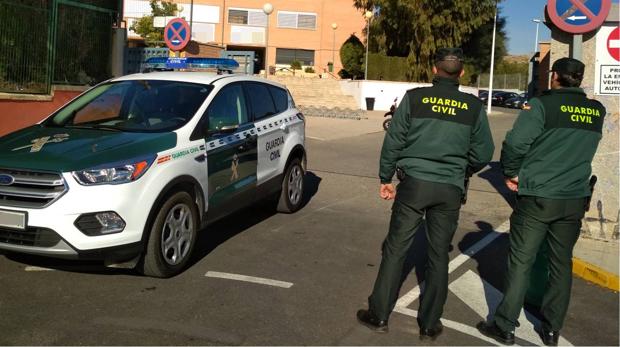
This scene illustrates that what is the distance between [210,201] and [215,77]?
1.44m

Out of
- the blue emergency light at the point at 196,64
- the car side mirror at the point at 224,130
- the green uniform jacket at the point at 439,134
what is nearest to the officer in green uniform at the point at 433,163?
the green uniform jacket at the point at 439,134

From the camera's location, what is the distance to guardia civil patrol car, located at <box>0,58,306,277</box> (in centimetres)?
441

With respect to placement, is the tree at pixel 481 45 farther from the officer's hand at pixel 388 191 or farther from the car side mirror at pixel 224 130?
the officer's hand at pixel 388 191

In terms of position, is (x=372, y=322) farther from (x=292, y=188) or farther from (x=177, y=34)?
(x=177, y=34)

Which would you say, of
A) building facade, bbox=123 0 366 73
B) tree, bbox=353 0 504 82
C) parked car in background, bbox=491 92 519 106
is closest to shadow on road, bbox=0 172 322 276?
tree, bbox=353 0 504 82

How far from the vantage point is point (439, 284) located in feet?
13.0

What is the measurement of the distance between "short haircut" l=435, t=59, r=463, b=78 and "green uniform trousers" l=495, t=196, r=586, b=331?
94cm

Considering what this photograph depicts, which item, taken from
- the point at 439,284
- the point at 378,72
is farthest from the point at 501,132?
the point at 439,284

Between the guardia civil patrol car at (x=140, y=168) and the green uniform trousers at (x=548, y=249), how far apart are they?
2637 mm

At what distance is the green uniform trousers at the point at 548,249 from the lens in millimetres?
3893

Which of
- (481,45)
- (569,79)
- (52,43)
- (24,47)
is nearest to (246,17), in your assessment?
(481,45)

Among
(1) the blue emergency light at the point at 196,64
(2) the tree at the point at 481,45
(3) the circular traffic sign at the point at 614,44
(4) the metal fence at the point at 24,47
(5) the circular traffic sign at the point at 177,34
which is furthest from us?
(2) the tree at the point at 481,45

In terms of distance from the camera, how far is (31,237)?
443 centimetres

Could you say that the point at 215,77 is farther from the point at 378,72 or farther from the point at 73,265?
the point at 378,72
